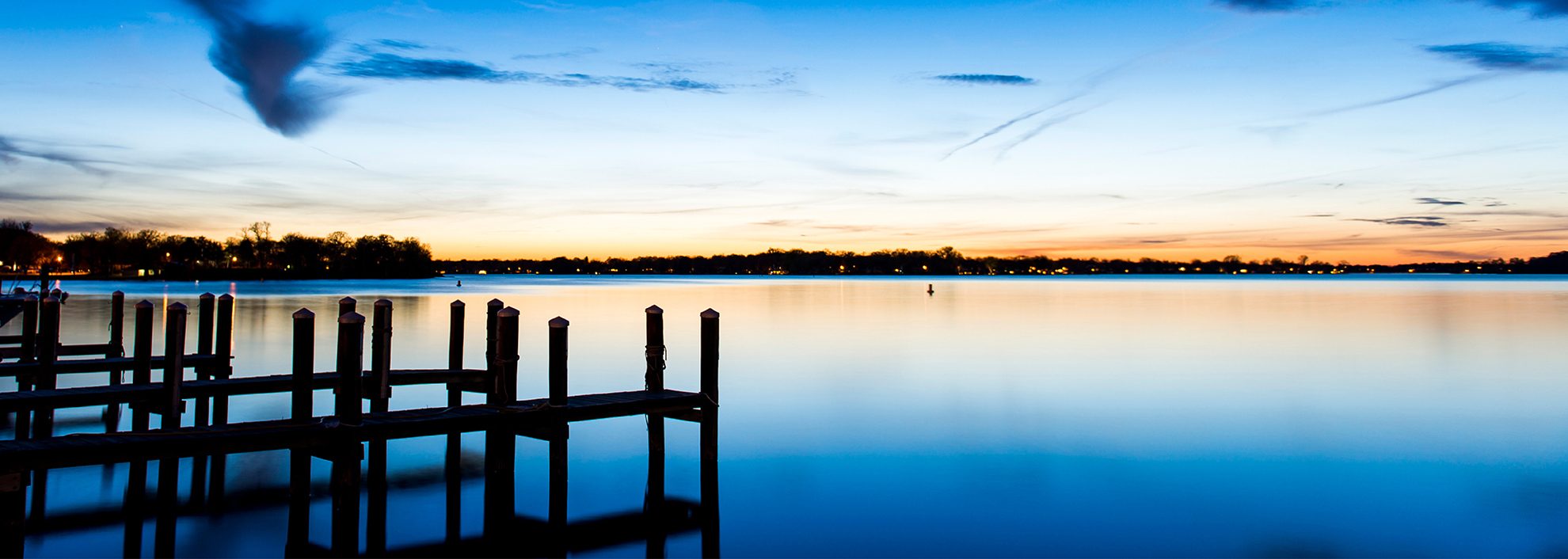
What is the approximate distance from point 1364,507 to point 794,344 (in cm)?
2744

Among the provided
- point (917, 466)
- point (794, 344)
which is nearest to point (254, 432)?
point (917, 466)

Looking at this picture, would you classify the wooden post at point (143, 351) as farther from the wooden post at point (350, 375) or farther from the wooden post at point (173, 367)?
the wooden post at point (350, 375)

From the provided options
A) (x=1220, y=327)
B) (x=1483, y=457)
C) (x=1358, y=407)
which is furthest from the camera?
(x=1220, y=327)

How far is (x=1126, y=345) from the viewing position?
39.0 meters

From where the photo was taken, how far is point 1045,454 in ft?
54.4

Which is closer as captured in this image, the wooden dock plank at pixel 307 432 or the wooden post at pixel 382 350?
the wooden dock plank at pixel 307 432

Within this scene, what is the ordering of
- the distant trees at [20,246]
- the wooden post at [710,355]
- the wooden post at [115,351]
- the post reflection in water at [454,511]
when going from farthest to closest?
the distant trees at [20,246], the wooden post at [115,351], the wooden post at [710,355], the post reflection in water at [454,511]

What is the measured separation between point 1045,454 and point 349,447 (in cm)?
1078

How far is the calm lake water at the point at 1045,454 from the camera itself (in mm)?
11305

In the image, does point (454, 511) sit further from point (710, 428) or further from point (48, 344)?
point (48, 344)

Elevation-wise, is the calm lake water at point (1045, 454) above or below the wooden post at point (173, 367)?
below

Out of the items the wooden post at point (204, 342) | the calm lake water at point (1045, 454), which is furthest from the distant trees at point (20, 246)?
the wooden post at point (204, 342)

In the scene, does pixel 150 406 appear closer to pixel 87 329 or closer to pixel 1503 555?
pixel 1503 555

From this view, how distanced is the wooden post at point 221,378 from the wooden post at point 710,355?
5423 mm
